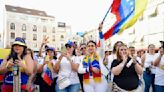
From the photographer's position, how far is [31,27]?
69938 mm

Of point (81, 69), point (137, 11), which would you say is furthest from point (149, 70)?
point (81, 69)

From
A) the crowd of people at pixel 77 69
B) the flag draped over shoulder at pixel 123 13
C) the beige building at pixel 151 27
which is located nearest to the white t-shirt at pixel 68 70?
the crowd of people at pixel 77 69

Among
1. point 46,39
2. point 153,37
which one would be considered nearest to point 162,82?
point 46,39

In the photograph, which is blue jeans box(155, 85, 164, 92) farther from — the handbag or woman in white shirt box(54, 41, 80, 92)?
the handbag

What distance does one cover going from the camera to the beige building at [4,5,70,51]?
66688mm

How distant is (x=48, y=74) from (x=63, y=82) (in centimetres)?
54

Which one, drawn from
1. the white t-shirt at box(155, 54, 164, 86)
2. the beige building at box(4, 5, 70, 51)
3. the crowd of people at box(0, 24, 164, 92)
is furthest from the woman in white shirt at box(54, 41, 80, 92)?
the beige building at box(4, 5, 70, 51)

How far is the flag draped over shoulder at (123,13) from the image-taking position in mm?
6539

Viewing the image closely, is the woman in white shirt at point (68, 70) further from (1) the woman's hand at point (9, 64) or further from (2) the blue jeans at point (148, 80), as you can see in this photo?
(2) the blue jeans at point (148, 80)

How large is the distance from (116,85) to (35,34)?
219ft

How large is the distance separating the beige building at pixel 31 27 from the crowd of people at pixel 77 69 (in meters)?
57.8

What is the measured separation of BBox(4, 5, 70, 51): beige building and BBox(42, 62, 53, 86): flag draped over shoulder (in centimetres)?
5773

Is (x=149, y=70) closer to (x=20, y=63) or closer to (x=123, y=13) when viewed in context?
(x=123, y=13)

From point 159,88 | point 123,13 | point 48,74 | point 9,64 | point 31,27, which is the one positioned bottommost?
point 159,88
